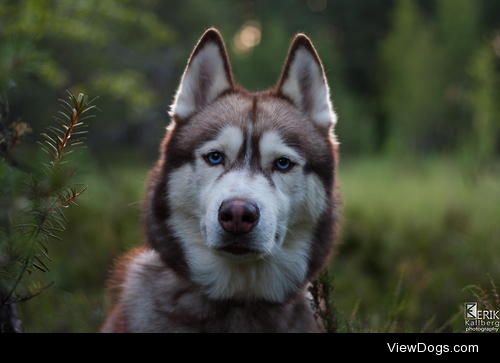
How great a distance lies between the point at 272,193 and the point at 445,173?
13.5 meters

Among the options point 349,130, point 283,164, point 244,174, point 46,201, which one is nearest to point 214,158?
point 244,174

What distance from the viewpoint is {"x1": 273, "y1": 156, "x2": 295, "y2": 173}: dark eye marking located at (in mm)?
3795

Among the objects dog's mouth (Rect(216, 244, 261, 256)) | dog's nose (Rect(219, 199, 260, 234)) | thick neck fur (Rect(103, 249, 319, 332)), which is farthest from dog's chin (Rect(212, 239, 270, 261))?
Answer: thick neck fur (Rect(103, 249, 319, 332))

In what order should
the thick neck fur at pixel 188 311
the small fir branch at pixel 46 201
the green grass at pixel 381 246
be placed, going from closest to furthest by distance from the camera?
1. the small fir branch at pixel 46 201
2. the thick neck fur at pixel 188 311
3. the green grass at pixel 381 246

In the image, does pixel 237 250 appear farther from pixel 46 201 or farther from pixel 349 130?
pixel 349 130

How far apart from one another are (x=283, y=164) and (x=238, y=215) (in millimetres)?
634

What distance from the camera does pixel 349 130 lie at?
25.2m

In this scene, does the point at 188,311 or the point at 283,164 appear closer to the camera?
the point at 188,311

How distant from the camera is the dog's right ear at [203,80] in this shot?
13.1 ft

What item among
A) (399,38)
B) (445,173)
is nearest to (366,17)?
(399,38)

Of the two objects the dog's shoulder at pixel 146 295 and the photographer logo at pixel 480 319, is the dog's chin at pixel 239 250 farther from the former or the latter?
the photographer logo at pixel 480 319

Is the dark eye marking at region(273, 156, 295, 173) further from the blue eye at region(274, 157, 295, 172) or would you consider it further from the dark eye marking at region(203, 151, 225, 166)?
the dark eye marking at region(203, 151, 225, 166)

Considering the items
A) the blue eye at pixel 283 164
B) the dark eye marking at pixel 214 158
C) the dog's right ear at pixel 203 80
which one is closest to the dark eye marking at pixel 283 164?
the blue eye at pixel 283 164
